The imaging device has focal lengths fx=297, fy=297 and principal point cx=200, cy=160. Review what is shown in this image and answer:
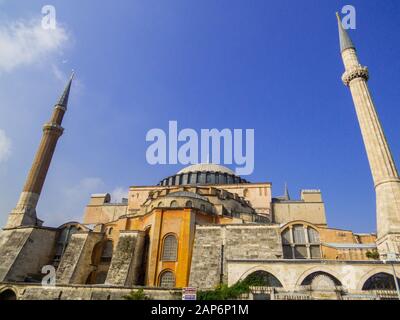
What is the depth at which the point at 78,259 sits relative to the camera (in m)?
21.2

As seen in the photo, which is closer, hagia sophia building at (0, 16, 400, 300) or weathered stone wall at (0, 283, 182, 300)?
hagia sophia building at (0, 16, 400, 300)

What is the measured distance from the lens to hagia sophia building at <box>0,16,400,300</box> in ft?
51.1

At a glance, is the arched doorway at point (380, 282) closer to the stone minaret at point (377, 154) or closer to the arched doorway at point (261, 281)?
the stone minaret at point (377, 154)

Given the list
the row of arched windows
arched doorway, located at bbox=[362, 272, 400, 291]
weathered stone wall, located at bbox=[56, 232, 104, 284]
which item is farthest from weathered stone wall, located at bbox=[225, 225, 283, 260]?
the row of arched windows

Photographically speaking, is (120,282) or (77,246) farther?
(77,246)

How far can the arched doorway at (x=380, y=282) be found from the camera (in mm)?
15141

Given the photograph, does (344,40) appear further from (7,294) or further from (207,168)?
(7,294)

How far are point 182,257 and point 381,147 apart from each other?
1516cm

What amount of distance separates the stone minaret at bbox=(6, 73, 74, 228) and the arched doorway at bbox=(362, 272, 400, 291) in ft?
84.3

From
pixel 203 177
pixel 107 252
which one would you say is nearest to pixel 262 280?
pixel 107 252

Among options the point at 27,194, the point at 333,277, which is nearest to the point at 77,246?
the point at 27,194

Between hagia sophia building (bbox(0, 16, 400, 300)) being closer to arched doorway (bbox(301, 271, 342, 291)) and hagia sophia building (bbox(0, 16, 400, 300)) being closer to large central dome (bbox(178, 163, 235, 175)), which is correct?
arched doorway (bbox(301, 271, 342, 291))
